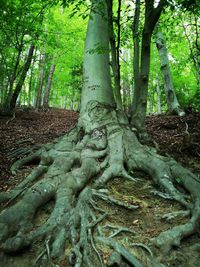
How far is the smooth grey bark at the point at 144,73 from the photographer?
512cm

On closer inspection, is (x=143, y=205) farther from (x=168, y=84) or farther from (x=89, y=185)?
(x=168, y=84)

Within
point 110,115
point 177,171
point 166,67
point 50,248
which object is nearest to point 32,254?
point 50,248

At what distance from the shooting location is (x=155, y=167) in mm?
4133

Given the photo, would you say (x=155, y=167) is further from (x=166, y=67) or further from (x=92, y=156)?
(x=166, y=67)

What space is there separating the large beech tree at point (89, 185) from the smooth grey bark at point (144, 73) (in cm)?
34

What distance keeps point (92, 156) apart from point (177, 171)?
4.62ft

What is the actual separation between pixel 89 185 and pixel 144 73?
281 centimetres

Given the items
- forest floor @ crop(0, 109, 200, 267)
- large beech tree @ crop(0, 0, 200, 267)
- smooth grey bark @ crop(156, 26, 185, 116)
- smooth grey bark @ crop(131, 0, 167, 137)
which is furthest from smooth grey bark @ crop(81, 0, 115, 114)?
smooth grey bark @ crop(156, 26, 185, 116)

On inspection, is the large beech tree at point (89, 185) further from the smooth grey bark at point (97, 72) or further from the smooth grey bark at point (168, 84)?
the smooth grey bark at point (168, 84)

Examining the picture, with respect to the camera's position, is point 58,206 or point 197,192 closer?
point 58,206

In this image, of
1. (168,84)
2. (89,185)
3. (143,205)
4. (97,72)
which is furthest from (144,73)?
(168,84)

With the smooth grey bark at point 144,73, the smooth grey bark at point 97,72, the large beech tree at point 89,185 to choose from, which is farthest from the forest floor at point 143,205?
the smooth grey bark at point 97,72

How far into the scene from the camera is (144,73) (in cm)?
547

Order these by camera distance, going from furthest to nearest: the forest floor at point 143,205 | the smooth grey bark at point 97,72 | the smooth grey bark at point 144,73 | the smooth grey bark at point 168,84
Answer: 1. the smooth grey bark at point 168,84
2. the smooth grey bark at point 97,72
3. the smooth grey bark at point 144,73
4. the forest floor at point 143,205
